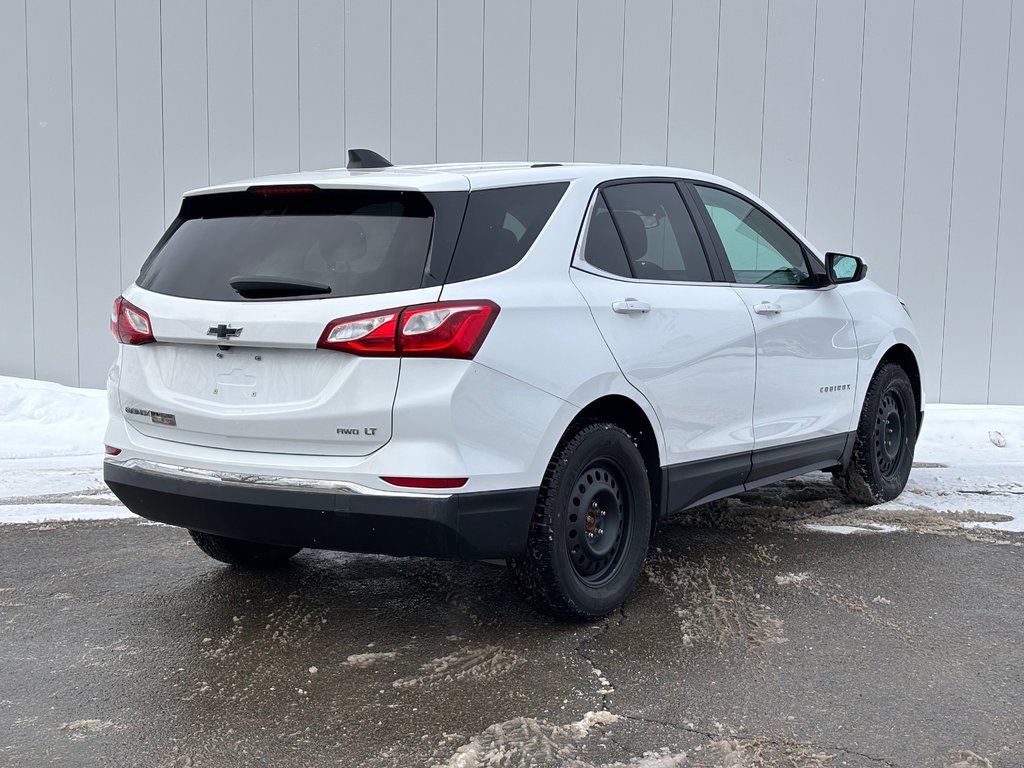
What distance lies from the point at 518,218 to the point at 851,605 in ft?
6.65

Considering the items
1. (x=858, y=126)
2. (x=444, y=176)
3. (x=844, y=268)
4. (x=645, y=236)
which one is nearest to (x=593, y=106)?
(x=858, y=126)

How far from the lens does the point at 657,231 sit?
14.6 ft

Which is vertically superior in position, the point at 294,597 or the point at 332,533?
the point at 332,533

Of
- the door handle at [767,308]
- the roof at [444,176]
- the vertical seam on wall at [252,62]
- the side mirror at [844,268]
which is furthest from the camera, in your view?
the vertical seam on wall at [252,62]

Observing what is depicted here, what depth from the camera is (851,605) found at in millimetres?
4293

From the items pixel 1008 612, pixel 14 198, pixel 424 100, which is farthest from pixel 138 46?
pixel 1008 612

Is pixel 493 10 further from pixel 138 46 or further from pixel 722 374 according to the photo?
pixel 722 374

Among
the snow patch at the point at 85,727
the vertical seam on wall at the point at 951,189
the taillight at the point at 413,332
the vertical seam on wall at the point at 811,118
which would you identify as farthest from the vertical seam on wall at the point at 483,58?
the snow patch at the point at 85,727

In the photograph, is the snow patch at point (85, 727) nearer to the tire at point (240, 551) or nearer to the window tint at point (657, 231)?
the tire at point (240, 551)

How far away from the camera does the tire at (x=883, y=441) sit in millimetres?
5828

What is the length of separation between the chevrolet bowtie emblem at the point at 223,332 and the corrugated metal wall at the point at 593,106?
550 centimetres

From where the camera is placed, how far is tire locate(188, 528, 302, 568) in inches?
181

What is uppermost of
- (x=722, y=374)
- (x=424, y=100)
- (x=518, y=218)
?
(x=424, y=100)

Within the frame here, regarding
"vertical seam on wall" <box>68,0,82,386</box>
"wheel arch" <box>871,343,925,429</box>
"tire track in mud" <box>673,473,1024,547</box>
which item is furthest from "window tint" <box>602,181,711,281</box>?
"vertical seam on wall" <box>68,0,82,386</box>
